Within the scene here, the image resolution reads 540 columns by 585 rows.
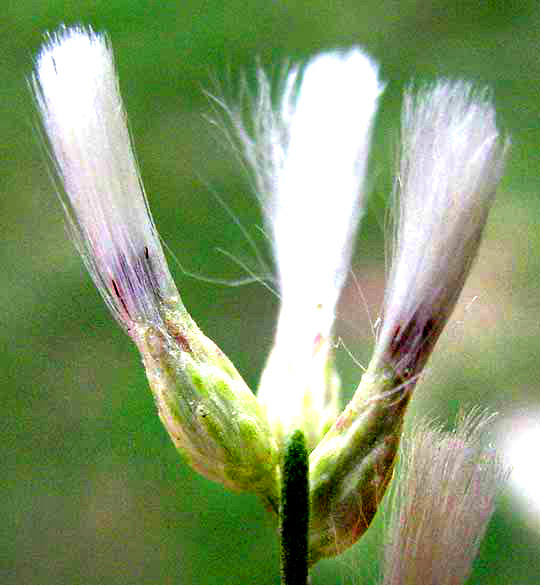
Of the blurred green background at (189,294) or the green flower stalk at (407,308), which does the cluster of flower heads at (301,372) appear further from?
the blurred green background at (189,294)

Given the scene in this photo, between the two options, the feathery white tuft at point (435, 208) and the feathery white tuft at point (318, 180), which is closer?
the feathery white tuft at point (435, 208)

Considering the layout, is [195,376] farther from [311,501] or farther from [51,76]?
[51,76]

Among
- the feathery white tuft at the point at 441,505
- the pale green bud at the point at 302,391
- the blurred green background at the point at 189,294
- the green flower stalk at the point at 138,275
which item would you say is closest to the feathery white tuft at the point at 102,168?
the green flower stalk at the point at 138,275

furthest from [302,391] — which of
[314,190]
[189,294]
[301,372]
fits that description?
[189,294]

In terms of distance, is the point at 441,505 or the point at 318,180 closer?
the point at 441,505

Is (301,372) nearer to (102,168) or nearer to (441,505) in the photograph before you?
(441,505)

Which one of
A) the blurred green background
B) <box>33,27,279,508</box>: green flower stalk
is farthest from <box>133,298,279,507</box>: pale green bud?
the blurred green background
